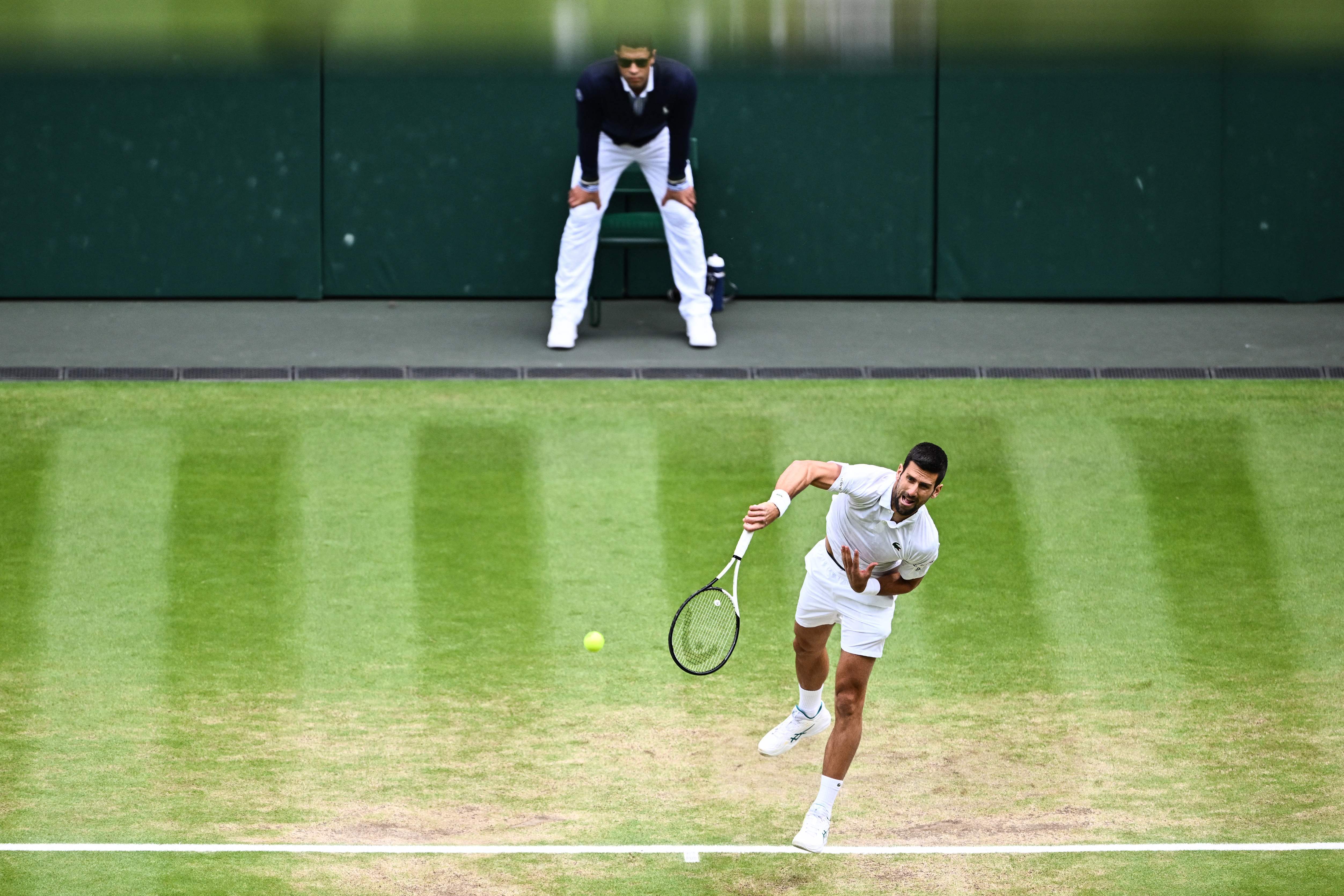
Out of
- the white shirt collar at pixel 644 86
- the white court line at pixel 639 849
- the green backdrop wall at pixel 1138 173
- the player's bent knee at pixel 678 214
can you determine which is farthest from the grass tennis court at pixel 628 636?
the green backdrop wall at pixel 1138 173

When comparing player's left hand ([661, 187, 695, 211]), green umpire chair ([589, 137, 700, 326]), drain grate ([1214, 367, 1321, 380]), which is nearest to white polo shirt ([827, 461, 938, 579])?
player's left hand ([661, 187, 695, 211])

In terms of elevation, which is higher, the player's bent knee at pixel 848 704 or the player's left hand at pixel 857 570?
the player's left hand at pixel 857 570

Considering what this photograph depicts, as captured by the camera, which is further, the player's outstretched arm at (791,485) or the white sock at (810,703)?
the white sock at (810,703)

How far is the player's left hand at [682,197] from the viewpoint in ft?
44.5

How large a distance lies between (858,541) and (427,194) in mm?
8347

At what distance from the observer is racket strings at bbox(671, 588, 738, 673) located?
8.01 metres

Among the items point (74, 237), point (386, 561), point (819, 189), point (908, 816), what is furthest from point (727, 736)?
point (74, 237)

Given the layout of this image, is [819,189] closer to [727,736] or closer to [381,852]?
[727,736]

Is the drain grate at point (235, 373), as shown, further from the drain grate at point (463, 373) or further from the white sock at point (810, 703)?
the white sock at point (810, 703)

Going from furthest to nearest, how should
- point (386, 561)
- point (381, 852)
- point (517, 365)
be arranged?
point (517, 365), point (386, 561), point (381, 852)

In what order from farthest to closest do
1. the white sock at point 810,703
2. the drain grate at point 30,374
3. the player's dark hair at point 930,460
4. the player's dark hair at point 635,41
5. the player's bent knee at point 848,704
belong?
the drain grate at point 30,374
the player's dark hair at point 635,41
the white sock at point 810,703
the player's bent knee at point 848,704
the player's dark hair at point 930,460

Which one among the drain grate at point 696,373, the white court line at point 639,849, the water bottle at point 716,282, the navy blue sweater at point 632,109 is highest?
the navy blue sweater at point 632,109

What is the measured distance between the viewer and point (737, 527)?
36.5 ft

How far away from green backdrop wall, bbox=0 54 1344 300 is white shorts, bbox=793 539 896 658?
7.62 meters
